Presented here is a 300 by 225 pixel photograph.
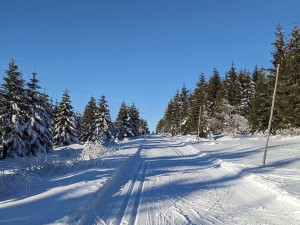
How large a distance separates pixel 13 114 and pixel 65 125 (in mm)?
14472

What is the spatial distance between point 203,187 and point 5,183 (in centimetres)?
628

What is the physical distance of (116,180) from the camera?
9.62 meters

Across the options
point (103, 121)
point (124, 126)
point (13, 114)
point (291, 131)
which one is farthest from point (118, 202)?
point (124, 126)

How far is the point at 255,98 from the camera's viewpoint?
3556 centimetres

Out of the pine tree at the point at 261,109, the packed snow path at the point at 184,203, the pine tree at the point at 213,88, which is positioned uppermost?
the pine tree at the point at 213,88

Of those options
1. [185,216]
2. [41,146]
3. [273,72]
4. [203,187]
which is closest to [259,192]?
[203,187]

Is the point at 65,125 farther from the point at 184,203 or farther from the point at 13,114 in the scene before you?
the point at 184,203

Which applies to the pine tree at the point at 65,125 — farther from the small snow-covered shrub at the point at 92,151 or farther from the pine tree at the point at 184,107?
the pine tree at the point at 184,107

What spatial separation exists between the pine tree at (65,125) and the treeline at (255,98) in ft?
59.3

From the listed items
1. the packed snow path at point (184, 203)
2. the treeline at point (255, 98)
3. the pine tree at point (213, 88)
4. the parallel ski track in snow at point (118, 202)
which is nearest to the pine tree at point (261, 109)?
the treeline at point (255, 98)

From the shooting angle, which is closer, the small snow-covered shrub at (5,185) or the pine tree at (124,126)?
the small snow-covered shrub at (5,185)

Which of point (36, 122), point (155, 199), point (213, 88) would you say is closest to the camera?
point (155, 199)

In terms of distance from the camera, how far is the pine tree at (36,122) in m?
23.2

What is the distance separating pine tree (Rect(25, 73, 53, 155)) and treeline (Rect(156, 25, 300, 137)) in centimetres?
1995
